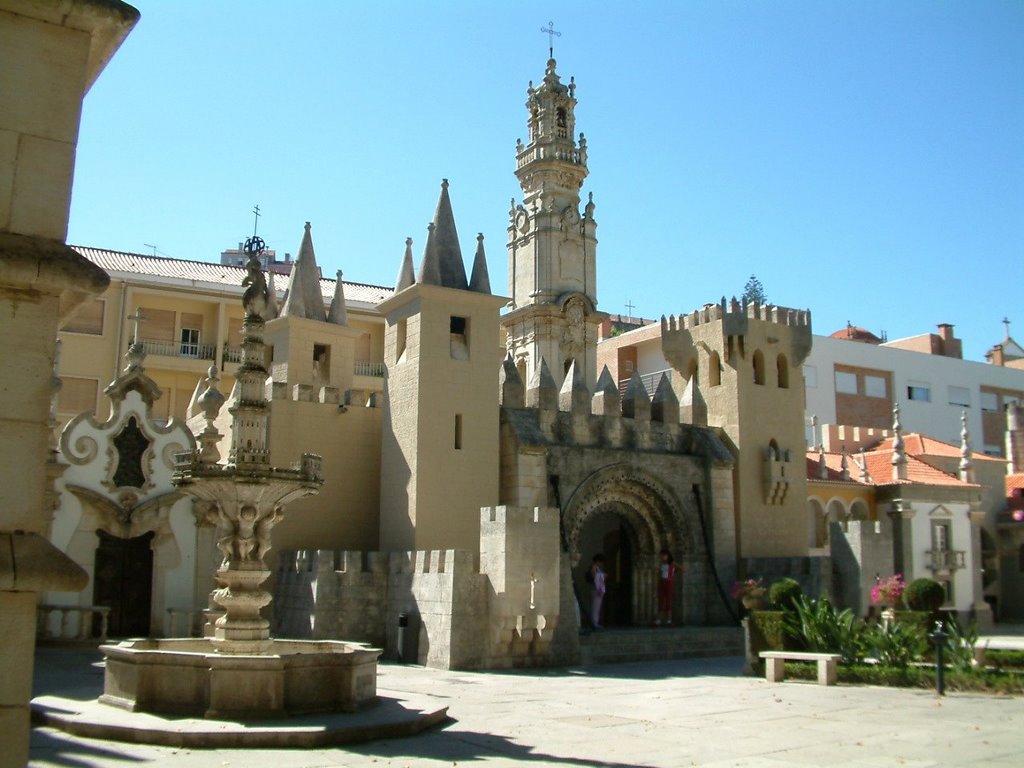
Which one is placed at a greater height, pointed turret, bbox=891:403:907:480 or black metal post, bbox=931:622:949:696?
pointed turret, bbox=891:403:907:480

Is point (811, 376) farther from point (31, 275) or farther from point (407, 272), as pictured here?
point (31, 275)

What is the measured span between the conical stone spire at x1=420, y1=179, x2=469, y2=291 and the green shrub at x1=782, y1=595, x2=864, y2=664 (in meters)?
10.1

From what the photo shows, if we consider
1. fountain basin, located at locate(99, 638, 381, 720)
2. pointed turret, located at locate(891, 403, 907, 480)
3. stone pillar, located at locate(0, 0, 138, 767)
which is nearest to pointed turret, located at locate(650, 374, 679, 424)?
pointed turret, located at locate(891, 403, 907, 480)

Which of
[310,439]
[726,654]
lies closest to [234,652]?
[310,439]

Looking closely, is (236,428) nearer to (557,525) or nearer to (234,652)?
(234,652)

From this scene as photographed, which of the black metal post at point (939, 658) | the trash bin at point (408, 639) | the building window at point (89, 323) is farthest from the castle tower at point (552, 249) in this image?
the black metal post at point (939, 658)

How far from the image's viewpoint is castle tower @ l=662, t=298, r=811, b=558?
26.3m

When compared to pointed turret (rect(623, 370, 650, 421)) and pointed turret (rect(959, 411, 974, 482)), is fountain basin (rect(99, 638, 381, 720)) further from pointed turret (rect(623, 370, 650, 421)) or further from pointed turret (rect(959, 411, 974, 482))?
pointed turret (rect(959, 411, 974, 482))

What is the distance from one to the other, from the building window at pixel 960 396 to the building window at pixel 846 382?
690cm

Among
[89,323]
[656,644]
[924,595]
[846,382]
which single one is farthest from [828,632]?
[846,382]

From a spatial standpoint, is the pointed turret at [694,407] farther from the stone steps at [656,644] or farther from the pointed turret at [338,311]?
the pointed turret at [338,311]

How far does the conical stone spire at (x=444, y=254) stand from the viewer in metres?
22.3

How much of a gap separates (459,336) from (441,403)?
179 centimetres

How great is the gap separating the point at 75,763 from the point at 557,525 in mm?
10953
